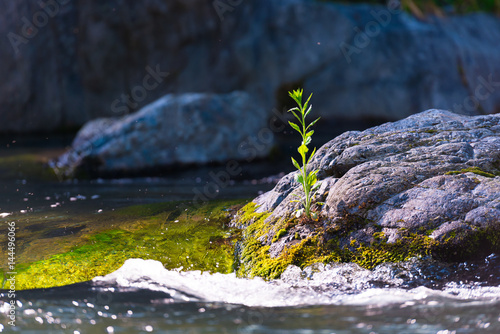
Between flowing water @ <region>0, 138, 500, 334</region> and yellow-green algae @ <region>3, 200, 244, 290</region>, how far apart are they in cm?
12

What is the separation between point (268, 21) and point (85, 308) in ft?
35.6

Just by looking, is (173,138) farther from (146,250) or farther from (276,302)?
(276,302)

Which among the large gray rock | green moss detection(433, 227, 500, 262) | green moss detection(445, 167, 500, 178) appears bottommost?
green moss detection(433, 227, 500, 262)

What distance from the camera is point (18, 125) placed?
12500 millimetres

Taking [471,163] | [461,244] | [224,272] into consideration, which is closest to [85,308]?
[224,272]

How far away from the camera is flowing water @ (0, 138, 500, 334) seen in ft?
7.51

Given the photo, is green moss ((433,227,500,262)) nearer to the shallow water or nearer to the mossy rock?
the mossy rock

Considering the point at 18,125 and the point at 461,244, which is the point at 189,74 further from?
the point at 461,244

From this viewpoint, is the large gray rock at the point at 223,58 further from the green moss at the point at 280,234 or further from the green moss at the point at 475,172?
the green moss at the point at 280,234

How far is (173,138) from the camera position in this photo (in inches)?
340

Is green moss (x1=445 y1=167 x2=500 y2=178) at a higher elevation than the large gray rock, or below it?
below

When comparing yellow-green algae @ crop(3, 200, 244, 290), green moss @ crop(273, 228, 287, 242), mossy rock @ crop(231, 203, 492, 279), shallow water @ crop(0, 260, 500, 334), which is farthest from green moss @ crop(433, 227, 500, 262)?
yellow-green algae @ crop(3, 200, 244, 290)

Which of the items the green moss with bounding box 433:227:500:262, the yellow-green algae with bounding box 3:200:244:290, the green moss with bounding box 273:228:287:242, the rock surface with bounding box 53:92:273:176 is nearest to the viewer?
the green moss with bounding box 433:227:500:262

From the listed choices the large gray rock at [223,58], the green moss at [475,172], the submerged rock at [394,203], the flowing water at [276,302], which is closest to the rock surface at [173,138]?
the large gray rock at [223,58]
